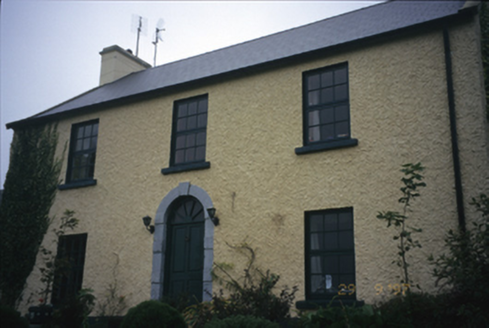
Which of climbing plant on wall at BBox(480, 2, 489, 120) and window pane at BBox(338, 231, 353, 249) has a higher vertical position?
climbing plant on wall at BBox(480, 2, 489, 120)

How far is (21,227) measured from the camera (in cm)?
1331

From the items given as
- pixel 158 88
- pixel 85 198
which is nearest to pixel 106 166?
pixel 85 198

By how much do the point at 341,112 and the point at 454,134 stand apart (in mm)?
2307

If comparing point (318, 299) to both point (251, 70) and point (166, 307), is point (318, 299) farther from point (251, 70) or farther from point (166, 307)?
point (251, 70)

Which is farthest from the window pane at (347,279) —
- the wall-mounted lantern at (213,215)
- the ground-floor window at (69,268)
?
the ground-floor window at (69,268)

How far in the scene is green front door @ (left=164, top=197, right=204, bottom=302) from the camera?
11.0 m

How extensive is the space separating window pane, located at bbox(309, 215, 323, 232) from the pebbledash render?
3 centimetres

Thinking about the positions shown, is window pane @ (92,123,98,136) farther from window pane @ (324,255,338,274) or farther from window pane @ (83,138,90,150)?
window pane @ (324,255,338,274)

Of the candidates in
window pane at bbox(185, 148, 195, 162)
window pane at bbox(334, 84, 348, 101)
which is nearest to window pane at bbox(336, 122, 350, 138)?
window pane at bbox(334, 84, 348, 101)

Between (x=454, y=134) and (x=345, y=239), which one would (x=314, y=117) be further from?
(x=454, y=134)

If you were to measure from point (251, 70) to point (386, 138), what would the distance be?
3.63m

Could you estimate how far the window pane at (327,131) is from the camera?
10211 mm

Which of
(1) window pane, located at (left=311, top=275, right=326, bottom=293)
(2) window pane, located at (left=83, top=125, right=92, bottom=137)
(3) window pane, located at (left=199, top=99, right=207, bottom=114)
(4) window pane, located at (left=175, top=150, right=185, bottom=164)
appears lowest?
(1) window pane, located at (left=311, top=275, right=326, bottom=293)

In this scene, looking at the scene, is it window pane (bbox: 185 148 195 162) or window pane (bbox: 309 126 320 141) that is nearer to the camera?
window pane (bbox: 309 126 320 141)
